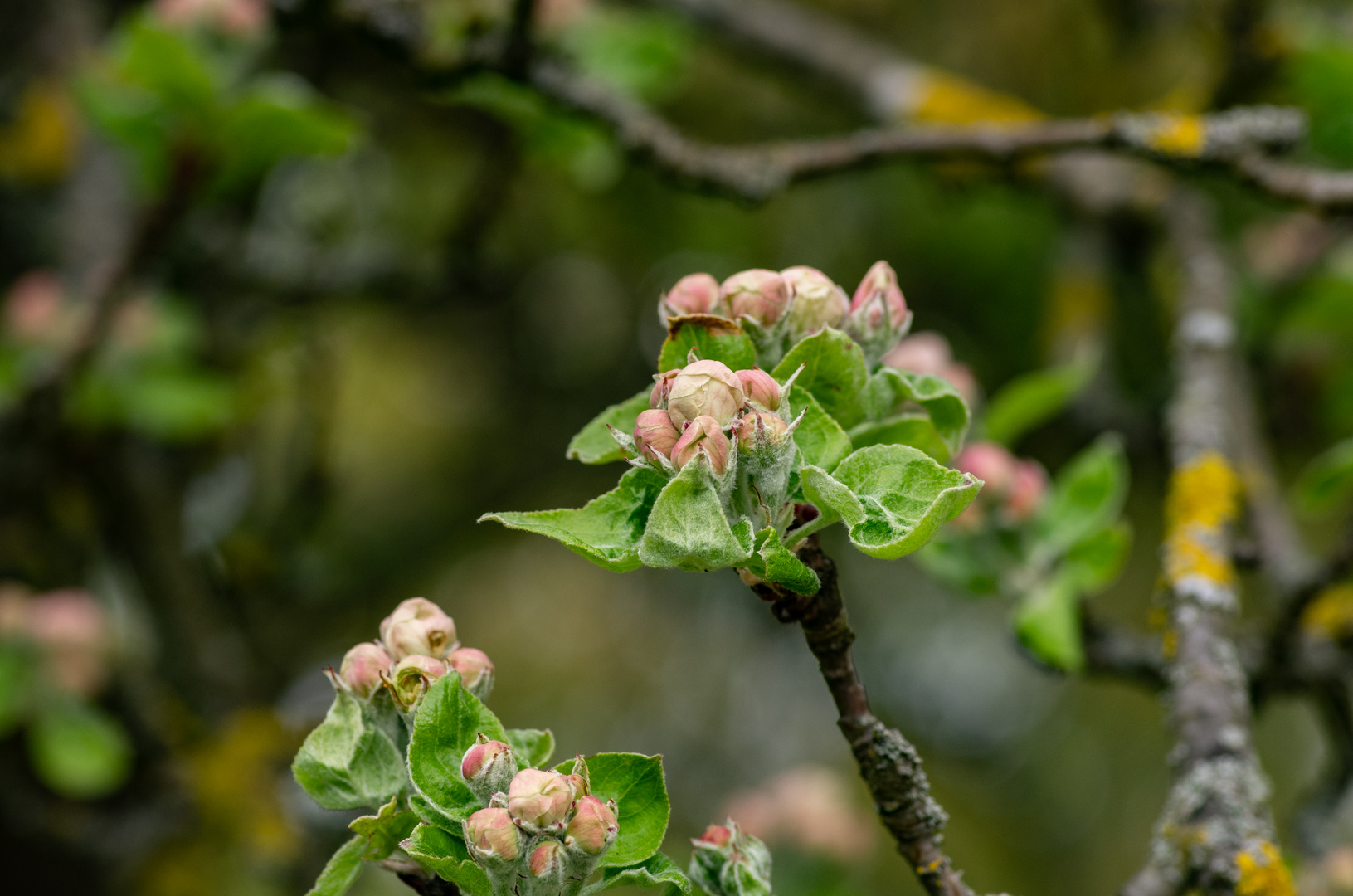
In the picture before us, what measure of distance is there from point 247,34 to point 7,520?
1.04 meters

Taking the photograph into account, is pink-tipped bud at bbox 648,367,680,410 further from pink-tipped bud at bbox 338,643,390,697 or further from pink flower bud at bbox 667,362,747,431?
pink-tipped bud at bbox 338,643,390,697

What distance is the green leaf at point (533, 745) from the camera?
0.64 metres

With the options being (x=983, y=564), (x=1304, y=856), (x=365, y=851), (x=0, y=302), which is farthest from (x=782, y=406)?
(x=0, y=302)

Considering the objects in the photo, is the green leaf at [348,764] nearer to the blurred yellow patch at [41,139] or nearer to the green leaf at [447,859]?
the green leaf at [447,859]

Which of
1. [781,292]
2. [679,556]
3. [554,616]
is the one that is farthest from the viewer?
[554,616]

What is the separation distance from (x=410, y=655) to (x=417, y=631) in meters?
0.01

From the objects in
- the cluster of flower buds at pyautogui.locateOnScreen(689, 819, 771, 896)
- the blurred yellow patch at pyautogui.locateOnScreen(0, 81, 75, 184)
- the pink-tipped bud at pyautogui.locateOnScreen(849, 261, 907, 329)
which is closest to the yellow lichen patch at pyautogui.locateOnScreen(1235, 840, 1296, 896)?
the cluster of flower buds at pyautogui.locateOnScreen(689, 819, 771, 896)

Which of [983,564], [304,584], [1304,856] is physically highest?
[304,584]

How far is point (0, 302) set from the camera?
2.20 meters

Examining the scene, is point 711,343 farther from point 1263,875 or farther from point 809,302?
point 1263,875

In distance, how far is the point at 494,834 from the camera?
1.82 ft

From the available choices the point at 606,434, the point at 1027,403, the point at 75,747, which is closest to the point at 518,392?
the point at 75,747

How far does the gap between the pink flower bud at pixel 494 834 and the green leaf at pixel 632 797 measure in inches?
1.8

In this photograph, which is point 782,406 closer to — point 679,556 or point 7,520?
point 679,556
